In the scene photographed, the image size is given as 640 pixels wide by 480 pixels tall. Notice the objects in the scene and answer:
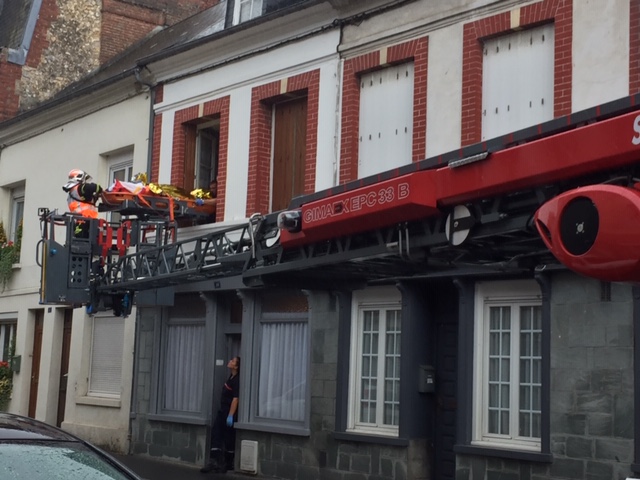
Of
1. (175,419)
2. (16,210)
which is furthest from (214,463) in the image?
(16,210)

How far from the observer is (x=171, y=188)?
57.1 ft

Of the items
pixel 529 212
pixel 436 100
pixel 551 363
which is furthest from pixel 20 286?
pixel 529 212

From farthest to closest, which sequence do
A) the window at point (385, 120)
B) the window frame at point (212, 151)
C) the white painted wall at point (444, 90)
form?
the window frame at point (212, 151) → the window at point (385, 120) → the white painted wall at point (444, 90)

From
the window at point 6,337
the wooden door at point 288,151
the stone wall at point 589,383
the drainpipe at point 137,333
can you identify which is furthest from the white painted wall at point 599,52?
the window at point 6,337

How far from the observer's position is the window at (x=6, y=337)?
23.7 meters

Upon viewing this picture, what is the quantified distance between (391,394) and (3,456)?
9.18m

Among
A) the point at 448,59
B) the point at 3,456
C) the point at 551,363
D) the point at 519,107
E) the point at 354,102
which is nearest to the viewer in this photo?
the point at 3,456

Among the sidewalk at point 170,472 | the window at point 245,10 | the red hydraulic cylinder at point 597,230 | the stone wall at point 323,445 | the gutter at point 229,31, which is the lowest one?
the sidewalk at point 170,472

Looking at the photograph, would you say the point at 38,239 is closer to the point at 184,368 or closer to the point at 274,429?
the point at 184,368

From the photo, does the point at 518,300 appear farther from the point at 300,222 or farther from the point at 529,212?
the point at 529,212

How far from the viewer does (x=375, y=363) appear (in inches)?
576

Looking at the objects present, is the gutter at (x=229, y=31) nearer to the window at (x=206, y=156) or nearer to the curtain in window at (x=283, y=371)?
the window at (x=206, y=156)

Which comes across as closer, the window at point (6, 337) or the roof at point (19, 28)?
the window at point (6, 337)

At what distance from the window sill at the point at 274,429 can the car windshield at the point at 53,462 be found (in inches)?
373
